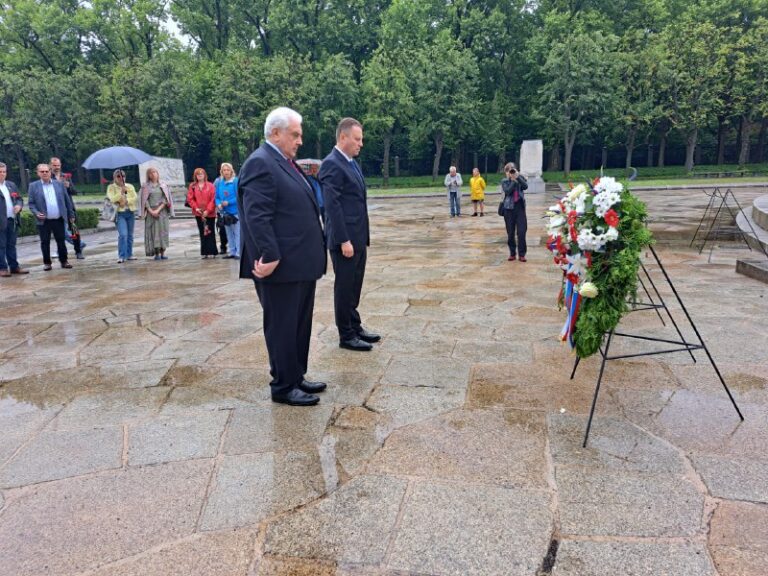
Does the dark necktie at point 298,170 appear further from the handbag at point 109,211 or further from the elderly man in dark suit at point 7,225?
the handbag at point 109,211

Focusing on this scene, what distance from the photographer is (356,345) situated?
4578 millimetres

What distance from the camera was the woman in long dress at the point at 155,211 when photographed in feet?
30.8

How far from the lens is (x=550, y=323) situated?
520cm

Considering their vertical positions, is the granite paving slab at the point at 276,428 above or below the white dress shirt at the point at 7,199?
below

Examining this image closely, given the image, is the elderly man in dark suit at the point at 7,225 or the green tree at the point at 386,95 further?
the green tree at the point at 386,95

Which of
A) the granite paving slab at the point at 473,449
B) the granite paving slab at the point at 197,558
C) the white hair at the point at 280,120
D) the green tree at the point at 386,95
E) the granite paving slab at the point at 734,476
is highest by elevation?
the green tree at the point at 386,95

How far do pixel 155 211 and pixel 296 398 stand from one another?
23.4 ft

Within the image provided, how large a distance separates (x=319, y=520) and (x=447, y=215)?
52.6 feet

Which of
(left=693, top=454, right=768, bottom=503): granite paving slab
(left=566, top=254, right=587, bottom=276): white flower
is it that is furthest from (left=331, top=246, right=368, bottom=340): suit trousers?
(left=693, top=454, right=768, bottom=503): granite paving slab

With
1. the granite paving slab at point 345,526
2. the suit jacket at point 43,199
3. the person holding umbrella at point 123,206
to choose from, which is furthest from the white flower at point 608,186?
the suit jacket at point 43,199

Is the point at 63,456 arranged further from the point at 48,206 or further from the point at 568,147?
the point at 568,147

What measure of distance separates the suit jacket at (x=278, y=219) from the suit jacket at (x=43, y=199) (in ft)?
21.9

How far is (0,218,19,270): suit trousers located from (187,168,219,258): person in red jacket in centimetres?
264

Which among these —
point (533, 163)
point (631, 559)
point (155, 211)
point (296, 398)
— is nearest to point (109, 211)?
point (155, 211)
